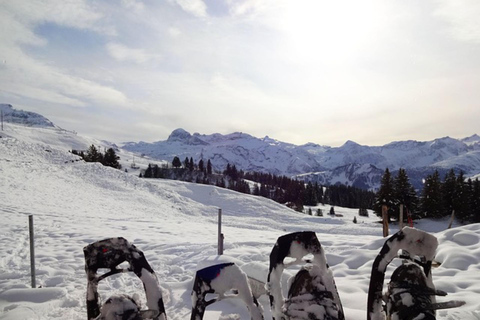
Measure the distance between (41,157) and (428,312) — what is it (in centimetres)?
3968

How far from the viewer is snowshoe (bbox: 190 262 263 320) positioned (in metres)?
2.17

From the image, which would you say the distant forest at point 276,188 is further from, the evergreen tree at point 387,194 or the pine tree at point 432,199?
the pine tree at point 432,199

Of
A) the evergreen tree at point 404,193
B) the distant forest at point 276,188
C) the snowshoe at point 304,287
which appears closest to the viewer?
the snowshoe at point 304,287

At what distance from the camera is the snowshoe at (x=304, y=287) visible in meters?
2.16

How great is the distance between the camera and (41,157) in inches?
1330

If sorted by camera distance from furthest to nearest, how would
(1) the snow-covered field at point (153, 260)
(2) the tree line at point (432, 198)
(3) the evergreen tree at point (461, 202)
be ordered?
(3) the evergreen tree at point (461, 202) → (2) the tree line at point (432, 198) → (1) the snow-covered field at point (153, 260)

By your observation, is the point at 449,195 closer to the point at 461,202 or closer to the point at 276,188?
the point at 461,202

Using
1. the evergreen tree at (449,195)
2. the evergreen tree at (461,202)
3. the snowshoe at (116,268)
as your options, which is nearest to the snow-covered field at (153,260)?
the snowshoe at (116,268)

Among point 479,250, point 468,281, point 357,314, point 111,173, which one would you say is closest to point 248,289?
point 357,314

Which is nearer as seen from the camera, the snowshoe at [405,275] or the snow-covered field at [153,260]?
the snowshoe at [405,275]

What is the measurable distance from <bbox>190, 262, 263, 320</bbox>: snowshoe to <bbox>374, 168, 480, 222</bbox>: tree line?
3625 cm

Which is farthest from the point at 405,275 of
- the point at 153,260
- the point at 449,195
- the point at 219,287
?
the point at 449,195

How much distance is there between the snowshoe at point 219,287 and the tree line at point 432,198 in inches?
1427

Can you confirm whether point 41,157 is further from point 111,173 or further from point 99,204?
point 99,204
